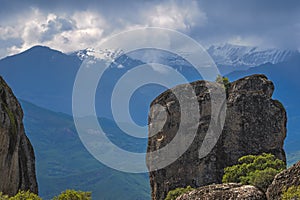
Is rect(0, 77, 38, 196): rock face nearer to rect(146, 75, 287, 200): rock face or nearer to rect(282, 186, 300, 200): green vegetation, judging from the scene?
rect(146, 75, 287, 200): rock face

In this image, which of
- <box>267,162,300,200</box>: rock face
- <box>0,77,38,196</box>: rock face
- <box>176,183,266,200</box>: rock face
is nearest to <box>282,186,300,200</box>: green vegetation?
<box>267,162,300,200</box>: rock face

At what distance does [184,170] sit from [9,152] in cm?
2468

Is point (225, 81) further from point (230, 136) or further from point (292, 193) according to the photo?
point (292, 193)

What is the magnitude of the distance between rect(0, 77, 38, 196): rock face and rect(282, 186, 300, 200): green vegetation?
39.7 meters

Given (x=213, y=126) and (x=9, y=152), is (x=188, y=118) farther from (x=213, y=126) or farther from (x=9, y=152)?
(x=9, y=152)

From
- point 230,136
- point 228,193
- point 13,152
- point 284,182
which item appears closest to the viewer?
point 284,182

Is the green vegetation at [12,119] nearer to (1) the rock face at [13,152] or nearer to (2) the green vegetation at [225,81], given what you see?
(1) the rock face at [13,152]

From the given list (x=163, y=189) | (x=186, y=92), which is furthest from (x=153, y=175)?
(x=186, y=92)

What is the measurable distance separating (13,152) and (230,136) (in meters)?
29.5

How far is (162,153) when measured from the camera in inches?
2813

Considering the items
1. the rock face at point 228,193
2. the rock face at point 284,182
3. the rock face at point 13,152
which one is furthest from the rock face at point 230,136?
the rock face at point 284,182

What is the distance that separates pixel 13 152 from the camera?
57781mm

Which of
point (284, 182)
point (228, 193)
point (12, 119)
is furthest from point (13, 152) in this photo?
point (284, 182)

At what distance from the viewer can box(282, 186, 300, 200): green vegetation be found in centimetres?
1959
